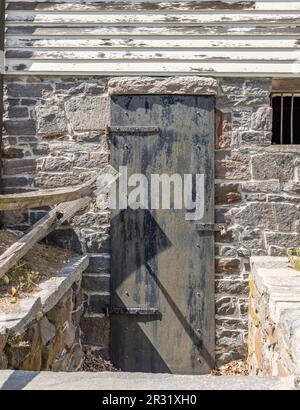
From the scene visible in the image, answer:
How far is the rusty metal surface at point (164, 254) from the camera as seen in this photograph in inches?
187

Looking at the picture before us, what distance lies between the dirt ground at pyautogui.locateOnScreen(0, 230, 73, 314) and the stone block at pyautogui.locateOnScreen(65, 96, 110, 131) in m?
1.33

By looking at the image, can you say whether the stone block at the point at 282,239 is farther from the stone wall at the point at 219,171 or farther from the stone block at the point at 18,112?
the stone block at the point at 18,112

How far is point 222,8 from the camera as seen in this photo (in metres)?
4.76

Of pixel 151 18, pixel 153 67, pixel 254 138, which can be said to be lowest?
pixel 254 138

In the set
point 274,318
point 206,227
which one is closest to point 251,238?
point 206,227

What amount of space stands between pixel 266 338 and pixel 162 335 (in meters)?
1.52

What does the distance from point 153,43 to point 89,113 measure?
3.27ft

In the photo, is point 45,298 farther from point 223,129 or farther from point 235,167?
point 223,129

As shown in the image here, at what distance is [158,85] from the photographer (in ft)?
15.6

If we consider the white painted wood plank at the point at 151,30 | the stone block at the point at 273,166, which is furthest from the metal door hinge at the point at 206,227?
the white painted wood plank at the point at 151,30

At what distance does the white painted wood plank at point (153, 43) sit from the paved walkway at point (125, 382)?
11.7 feet

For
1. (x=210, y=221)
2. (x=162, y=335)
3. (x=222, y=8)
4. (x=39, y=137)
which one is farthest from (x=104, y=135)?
(x=162, y=335)

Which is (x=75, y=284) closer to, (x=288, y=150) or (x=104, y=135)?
(x=104, y=135)

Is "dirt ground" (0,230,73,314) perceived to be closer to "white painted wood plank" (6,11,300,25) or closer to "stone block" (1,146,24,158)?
"stone block" (1,146,24,158)
